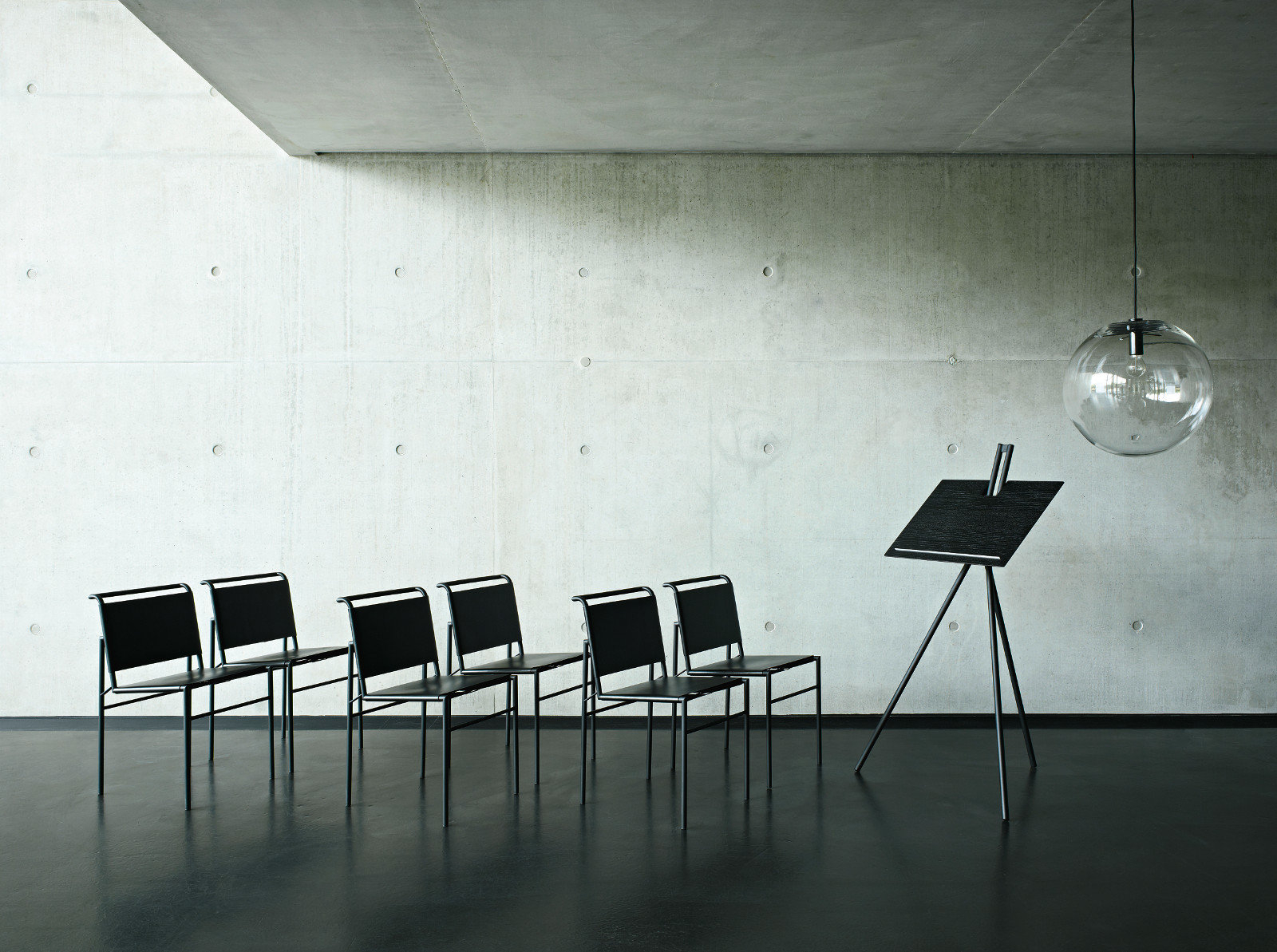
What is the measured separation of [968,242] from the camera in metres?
5.77

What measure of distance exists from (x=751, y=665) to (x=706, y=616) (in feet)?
1.17

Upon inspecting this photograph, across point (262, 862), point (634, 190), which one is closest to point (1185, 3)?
point (634, 190)

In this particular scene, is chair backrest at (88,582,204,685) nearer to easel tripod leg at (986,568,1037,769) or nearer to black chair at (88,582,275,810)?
black chair at (88,582,275,810)

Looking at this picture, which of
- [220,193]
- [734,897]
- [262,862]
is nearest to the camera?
[734,897]

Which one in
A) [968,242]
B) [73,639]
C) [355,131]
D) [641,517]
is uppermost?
[355,131]

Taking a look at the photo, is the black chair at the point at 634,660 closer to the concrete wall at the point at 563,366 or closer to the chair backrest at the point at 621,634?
the chair backrest at the point at 621,634

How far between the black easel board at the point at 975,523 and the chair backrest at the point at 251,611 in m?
3.10

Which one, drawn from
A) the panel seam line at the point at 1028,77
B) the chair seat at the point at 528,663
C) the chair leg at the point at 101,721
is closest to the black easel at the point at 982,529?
the chair seat at the point at 528,663

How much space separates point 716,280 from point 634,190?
72cm

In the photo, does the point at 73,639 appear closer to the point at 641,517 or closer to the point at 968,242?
the point at 641,517

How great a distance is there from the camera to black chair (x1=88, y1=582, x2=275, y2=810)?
425 centimetres

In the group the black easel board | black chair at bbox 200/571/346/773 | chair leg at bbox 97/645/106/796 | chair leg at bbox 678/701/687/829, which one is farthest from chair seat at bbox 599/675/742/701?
chair leg at bbox 97/645/106/796

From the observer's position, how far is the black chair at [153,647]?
4.25 metres

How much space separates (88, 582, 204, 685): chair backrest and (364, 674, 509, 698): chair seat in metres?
1.07
